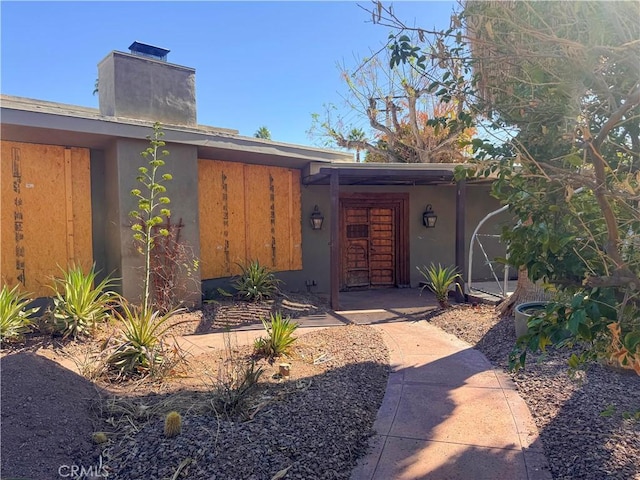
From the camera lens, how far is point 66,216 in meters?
6.36

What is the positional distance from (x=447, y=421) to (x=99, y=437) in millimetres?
2461

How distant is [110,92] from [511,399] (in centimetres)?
713

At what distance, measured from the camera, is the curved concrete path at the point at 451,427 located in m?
2.56

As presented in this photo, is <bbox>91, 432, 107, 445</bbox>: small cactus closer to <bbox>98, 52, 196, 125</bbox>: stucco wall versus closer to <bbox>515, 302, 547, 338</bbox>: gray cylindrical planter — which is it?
<bbox>515, 302, 547, 338</bbox>: gray cylindrical planter

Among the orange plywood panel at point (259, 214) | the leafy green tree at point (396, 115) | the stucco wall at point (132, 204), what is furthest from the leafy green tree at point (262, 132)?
the stucco wall at point (132, 204)

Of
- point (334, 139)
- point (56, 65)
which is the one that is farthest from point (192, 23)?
point (334, 139)

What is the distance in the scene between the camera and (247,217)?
838cm

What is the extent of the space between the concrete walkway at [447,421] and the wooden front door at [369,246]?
4.48 m

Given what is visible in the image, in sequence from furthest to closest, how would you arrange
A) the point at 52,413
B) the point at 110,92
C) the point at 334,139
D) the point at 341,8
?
1. the point at 334,139
2. the point at 110,92
3. the point at 341,8
4. the point at 52,413

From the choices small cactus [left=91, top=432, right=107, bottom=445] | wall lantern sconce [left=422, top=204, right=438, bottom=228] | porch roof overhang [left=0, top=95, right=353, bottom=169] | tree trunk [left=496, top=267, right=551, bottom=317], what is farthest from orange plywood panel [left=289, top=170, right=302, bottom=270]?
small cactus [left=91, top=432, right=107, bottom=445]

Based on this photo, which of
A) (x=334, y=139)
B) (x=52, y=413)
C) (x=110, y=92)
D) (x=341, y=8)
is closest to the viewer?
(x=52, y=413)

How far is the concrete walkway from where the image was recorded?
2.57 meters

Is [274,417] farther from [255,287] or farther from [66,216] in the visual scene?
[66,216]

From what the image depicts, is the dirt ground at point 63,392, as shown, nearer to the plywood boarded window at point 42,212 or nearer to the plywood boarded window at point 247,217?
the plywood boarded window at point 42,212
